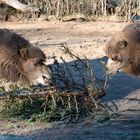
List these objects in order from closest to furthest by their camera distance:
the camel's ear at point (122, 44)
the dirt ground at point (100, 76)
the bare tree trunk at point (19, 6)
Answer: the dirt ground at point (100, 76), the camel's ear at point (122, 44), the bare tree trunk at point (19, 6)

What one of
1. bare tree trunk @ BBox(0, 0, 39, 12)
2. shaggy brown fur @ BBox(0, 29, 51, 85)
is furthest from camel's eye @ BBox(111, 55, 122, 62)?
bare tree trunk @ BBox(0, 0, 39, 12)

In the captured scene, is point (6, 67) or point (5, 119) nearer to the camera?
point (5, 119)

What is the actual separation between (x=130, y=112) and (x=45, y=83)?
1.36 meters

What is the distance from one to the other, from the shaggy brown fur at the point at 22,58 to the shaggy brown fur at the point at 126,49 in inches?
41.8

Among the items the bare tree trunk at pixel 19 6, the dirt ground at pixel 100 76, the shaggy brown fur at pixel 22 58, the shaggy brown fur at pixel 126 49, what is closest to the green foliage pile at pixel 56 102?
the dirt ground at pixel 100 76

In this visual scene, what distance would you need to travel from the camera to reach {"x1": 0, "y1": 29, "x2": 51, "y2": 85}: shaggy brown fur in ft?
29.8

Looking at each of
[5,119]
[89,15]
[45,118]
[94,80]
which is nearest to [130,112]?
[94,80]

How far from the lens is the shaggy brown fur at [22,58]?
909cm

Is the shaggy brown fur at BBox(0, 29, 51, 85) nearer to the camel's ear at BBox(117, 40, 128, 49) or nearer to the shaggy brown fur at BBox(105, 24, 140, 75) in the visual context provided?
the shaggy brown fur at BBox(105, 24, 140, 75)

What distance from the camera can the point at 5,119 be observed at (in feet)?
28.3

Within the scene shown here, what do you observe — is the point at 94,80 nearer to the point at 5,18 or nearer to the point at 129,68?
the point at 129,68

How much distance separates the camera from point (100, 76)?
37.0 ft

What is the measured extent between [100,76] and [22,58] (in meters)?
2.52

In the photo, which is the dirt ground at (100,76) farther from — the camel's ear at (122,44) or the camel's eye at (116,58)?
the camel's ear at (122,44)
